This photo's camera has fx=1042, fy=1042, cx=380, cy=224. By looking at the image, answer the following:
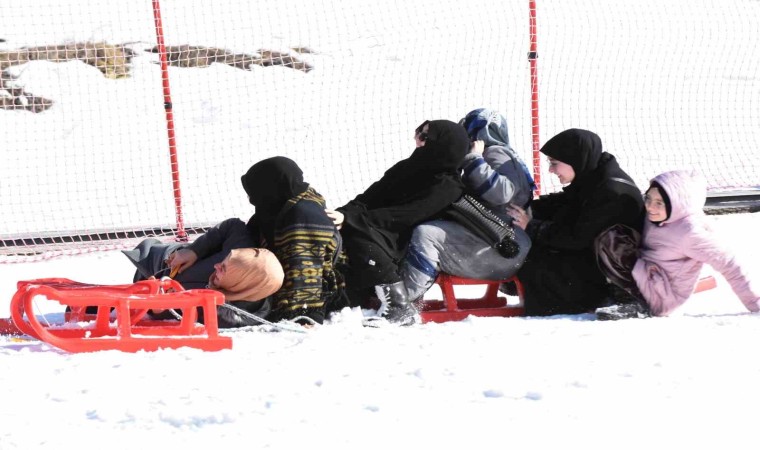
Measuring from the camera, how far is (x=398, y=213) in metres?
5.46

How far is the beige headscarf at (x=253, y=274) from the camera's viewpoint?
4.90 metres

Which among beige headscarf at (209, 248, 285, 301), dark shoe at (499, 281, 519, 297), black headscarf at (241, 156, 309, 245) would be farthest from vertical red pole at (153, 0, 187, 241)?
beige headscarf at (209, 248, 285, 301)

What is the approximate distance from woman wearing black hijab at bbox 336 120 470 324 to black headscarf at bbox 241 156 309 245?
32 cm

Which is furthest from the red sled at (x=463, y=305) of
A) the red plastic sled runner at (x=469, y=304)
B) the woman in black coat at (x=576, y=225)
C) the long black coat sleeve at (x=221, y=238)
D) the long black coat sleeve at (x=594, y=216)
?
the long black coat sleeve at (x=221, y=238)

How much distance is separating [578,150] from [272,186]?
1.59 meters

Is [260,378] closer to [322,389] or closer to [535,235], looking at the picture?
[322,389]

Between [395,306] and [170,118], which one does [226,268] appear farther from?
[170,118]

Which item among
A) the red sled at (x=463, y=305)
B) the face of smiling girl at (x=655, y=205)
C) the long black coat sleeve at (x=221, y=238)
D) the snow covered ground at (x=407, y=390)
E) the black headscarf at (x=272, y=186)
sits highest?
the black headscarf at (x=272, y=186)

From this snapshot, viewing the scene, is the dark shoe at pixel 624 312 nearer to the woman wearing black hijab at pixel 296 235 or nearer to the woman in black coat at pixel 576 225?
the woman in black coat at pixel 576 225

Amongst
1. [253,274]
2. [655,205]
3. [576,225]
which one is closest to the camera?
[253,274]

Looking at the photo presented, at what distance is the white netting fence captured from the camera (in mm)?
11289

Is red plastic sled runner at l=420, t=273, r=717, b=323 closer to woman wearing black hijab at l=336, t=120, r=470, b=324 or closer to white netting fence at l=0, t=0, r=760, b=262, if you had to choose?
woman wearing black hijab at l=336, t=120, r=470, b=324

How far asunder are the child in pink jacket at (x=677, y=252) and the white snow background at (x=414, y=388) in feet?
0.44

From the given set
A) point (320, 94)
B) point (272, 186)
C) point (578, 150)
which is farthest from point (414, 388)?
point (320, 94)
